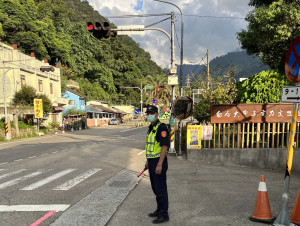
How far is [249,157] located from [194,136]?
2173mm

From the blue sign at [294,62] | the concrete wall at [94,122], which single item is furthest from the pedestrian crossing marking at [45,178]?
the concrete wall at [94,122]

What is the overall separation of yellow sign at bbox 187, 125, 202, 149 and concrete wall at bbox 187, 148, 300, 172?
218 mm

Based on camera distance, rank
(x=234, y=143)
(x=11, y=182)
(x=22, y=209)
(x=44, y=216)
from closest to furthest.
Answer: (x=44, y=216) < (x=22, y=209) < (x=11, y=182) < (x=234, y=143)

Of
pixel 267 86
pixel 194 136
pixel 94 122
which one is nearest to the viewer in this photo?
pixel 194 136

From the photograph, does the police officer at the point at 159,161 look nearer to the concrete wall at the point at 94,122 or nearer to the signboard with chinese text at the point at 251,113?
the signboard with chinese text at the point at 251,113

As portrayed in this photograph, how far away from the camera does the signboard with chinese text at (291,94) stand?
3.91 metres

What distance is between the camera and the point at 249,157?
29.2 feet

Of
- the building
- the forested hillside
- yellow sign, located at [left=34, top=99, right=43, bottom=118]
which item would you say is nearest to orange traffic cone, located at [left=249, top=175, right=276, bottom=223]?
the forested hillside

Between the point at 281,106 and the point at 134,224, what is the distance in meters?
7.34

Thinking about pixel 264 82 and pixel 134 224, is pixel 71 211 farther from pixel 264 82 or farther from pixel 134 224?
pixel 264 82

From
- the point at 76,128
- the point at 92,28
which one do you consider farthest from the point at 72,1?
the point at 92,28

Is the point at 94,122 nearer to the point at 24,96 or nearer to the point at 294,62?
the point at 24,96

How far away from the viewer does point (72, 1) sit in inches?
3787

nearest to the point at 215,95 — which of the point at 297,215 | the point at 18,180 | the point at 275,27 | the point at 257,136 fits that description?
the point at 257,136
